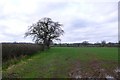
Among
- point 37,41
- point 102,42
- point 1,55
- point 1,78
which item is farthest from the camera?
point 102,42

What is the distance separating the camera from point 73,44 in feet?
461

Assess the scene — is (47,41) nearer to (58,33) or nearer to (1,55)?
(58,33)

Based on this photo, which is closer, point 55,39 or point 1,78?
point 1,78

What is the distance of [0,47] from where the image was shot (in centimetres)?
2273

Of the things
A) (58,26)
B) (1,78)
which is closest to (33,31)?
(58,26)

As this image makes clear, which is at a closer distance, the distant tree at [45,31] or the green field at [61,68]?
the green field at [61,68]

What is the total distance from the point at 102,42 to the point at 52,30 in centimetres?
7389

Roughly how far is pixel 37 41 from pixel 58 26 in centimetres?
843

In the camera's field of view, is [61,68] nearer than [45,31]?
Yes

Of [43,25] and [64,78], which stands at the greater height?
[43,25]

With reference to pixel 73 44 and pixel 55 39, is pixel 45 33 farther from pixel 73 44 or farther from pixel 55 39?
pixel 73 44

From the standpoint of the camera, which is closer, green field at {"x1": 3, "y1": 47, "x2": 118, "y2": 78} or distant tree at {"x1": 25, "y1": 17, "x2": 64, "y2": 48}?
green field at {"x1": 3, "y1": 47, "x2": 118, "y2": 78}

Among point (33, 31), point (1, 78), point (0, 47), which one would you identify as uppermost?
point (33, 31)

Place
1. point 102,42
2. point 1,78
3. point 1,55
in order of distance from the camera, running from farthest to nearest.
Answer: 1. point 102,42
2. point 1,55
3. point 1,78
